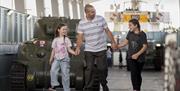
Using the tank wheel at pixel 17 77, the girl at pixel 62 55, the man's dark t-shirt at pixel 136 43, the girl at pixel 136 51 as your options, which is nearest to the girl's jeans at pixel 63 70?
→ the girl at pixel 62 55

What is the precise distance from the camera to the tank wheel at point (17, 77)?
1027 centimetres

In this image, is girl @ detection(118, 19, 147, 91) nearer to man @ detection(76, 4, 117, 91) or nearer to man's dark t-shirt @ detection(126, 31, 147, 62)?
man's dark t-shirt @ detection(126, 31, 147, 62)

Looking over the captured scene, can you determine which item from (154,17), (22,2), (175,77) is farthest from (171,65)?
(154,17)

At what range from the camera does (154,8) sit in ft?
118

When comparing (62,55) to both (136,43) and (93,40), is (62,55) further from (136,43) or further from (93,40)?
(136,43)

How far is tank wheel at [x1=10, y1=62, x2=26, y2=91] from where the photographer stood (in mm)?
10266

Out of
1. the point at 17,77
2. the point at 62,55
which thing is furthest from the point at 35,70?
the point at 62,55

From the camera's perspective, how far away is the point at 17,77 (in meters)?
10.3

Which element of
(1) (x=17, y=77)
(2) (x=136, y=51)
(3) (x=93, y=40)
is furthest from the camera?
(1) (x=17, y=77)

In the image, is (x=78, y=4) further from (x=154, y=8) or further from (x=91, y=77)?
(x=91, y=77)

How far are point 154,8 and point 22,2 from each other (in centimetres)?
1264

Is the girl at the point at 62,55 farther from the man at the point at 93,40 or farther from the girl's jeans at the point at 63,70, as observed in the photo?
the man at the point at 93,40

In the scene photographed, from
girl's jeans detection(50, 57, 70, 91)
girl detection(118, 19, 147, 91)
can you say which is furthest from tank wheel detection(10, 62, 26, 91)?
girl detection(118, 19, 147, 91)

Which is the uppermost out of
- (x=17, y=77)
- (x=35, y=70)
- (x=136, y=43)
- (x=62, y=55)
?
(x=136, y=43)
